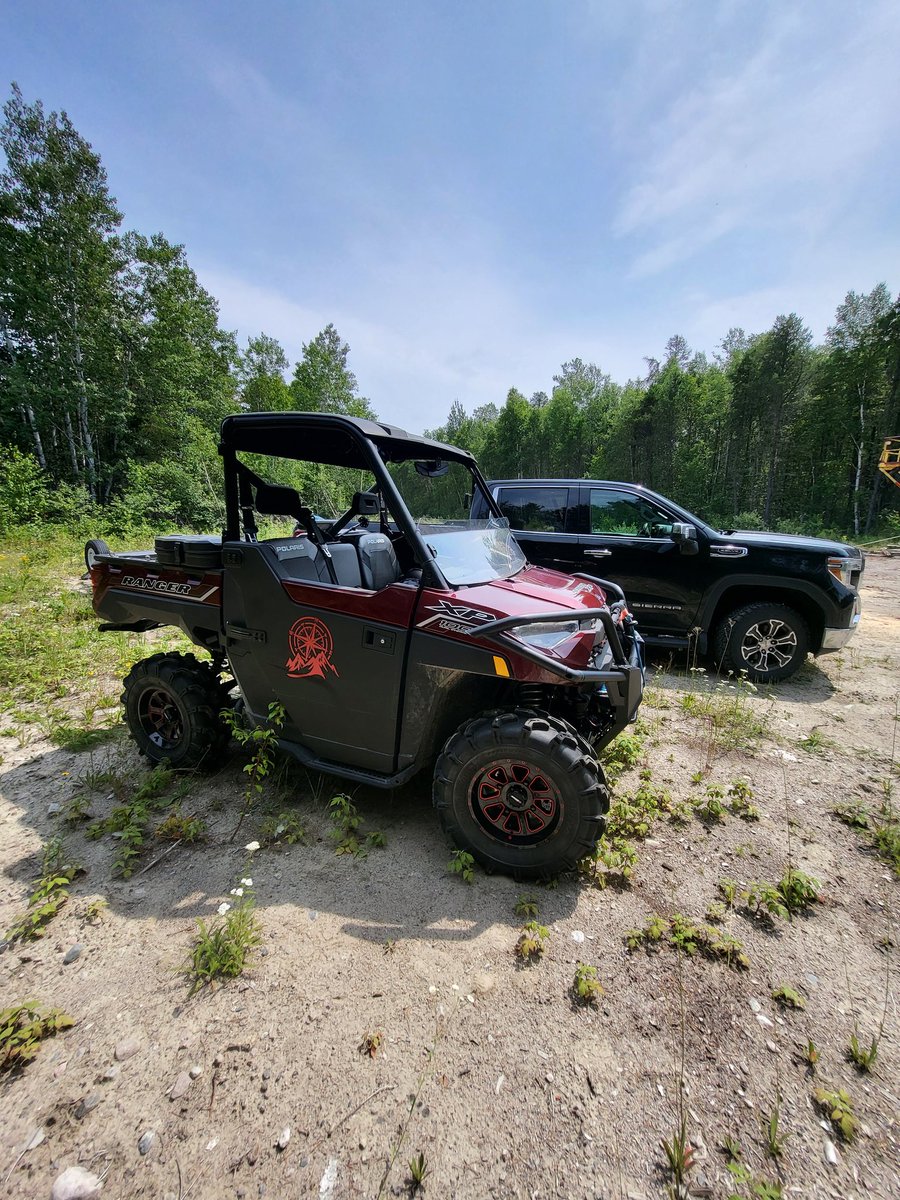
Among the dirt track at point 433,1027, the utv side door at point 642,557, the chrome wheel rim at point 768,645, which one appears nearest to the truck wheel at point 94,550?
the dirt track at point 433,1027

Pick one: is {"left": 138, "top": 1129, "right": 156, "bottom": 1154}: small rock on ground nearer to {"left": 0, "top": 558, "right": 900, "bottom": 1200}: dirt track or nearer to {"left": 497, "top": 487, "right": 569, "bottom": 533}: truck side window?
{"left": 0, "top": 558, "right": 900, "bottom": 1200}: dirt track

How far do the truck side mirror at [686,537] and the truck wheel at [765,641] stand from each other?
0.85 metres

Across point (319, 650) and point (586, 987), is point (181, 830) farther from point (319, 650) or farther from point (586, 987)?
point (586, 987)

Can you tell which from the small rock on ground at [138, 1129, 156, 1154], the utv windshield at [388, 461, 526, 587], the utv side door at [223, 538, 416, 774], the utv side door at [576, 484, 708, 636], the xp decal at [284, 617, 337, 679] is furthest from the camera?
the utv side door at [576, 484, 708, 636]

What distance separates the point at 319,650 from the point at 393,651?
0.47m

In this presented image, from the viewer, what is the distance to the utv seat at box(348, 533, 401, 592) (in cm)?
330

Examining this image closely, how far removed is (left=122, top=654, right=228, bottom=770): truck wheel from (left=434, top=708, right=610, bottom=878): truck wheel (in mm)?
1780

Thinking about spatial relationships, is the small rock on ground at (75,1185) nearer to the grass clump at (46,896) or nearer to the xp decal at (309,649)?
the grass clump at (46,896)

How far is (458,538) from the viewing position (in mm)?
3002

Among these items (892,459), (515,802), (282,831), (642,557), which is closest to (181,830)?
(282,831)

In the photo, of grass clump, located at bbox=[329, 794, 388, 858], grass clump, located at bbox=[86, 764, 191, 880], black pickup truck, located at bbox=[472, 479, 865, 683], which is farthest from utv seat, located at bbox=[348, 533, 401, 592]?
grass clump, located at bbox=[86, 764, 191, 880]

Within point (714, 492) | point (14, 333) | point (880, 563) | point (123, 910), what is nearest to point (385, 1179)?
point (123, 910)

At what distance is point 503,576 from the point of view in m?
3.03

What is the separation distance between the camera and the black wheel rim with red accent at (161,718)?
329 cm
